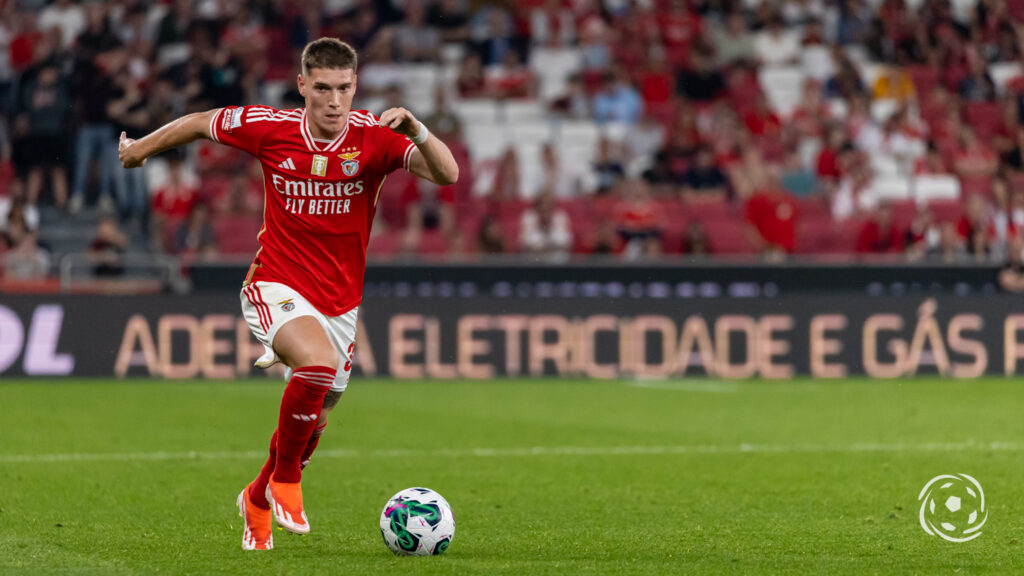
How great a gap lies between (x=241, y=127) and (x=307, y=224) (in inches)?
20.4

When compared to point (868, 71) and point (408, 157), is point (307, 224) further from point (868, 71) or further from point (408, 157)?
point (868, 71)

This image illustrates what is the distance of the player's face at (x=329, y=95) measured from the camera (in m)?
6.24

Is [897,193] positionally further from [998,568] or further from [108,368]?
[998,568]

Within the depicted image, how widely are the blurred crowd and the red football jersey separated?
1037 cm

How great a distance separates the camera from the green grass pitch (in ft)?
19.9

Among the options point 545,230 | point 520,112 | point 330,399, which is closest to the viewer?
point 330,399

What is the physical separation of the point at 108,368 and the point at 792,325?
7.50 m

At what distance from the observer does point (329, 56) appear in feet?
20.4

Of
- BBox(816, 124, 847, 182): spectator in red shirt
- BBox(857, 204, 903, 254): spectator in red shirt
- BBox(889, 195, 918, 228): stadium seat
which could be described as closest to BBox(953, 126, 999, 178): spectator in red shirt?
BBox(889, 195, 918, 228): stadium seat

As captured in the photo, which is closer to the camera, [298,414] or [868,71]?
[298,414]

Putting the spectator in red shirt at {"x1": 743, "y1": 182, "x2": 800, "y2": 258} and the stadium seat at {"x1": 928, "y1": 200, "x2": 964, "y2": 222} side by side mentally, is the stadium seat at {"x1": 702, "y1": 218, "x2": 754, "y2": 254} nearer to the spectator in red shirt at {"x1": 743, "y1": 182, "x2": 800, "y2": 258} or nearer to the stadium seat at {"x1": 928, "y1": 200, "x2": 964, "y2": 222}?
the spectator in red shirt at {"x1": 743, "y1": 182, "x2": 800, "y2": 258}

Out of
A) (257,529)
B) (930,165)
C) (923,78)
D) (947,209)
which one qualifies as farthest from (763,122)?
(257,529)

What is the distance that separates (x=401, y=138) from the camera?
255 inches

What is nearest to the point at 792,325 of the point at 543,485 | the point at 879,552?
the point at 543,485
